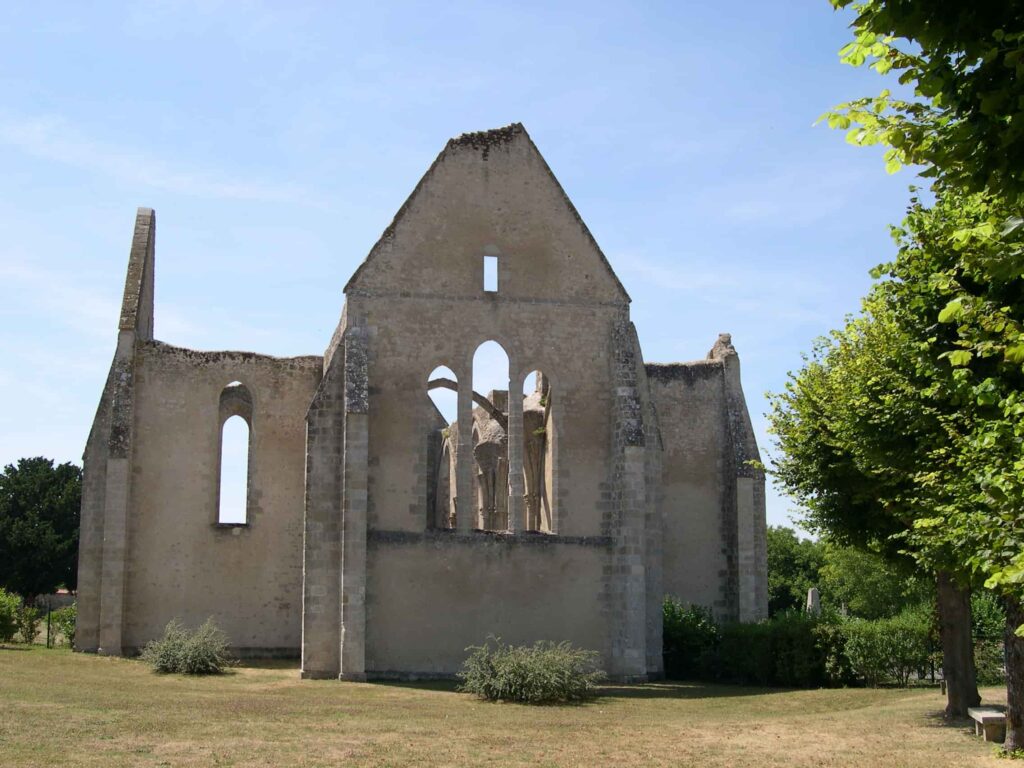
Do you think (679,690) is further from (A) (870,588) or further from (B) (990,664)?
(A) (870,588)

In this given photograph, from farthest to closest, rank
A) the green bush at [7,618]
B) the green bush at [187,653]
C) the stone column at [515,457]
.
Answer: the green bush at [7,618] → the stone column at [515,457] → the green bush at [187,653]

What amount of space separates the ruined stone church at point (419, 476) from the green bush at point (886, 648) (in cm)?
400

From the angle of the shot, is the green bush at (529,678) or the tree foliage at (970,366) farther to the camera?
the green bush at (529,678)

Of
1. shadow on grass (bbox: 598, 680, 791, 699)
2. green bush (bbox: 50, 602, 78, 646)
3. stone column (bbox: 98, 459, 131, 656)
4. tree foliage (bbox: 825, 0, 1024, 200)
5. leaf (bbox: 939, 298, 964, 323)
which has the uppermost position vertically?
tree foliage (bbox: 825, 0, 1024, 200)

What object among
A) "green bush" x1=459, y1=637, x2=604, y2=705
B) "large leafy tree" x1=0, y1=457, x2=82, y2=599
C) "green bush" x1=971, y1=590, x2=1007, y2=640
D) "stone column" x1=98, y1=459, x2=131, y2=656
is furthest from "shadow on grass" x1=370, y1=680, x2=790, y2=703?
"large leafy tree" x1=0, y1=457, x2=82, y2=599

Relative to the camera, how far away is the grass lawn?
1289cm

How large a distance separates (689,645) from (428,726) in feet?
33.1

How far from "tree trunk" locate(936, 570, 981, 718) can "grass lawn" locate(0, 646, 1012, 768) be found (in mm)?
439

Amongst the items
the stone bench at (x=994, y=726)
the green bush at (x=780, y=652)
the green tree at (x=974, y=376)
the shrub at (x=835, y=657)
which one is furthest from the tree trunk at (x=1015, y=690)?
the green bush at (x=780, y=652)

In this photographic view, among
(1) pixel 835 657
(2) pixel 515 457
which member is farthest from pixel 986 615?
(2) pixel 515 457

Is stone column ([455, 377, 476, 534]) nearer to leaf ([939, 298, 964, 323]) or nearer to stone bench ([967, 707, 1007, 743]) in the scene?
stone bench ([967, 707, 1007, 743])

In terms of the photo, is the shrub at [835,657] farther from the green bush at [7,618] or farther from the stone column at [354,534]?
the green bush at [7,618]

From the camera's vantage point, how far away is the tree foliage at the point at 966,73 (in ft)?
20.2

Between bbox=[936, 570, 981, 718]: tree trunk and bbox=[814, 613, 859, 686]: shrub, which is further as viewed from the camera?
bbox=[814, 613, 859, 686]: shrub
